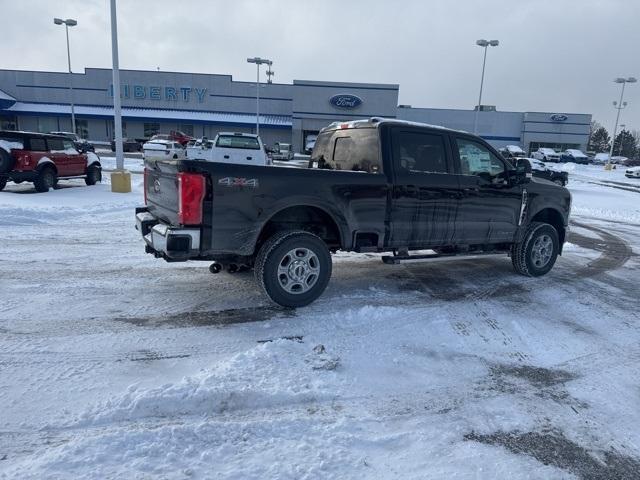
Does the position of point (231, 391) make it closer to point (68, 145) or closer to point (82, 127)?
point (68, 145)

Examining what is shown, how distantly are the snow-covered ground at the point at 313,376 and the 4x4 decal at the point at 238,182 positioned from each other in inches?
54.5

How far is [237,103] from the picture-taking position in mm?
54375


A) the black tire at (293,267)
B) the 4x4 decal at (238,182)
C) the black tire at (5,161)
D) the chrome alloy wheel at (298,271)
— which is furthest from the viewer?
the black tire at (5,161)

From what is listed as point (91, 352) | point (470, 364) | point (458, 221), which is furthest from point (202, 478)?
point (458, 221)

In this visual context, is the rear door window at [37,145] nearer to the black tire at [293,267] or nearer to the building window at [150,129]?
the black tire at [293,267]

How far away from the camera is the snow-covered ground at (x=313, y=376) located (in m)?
2.71

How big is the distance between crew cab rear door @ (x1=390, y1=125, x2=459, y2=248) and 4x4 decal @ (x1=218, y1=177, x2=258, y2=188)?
1.75 metres

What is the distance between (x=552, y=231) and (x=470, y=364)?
3.89 m

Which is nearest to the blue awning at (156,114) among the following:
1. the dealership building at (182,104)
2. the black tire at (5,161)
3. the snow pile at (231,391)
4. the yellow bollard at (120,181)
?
the dealership building at (182,104)

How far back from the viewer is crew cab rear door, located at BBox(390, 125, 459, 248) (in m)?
5.57

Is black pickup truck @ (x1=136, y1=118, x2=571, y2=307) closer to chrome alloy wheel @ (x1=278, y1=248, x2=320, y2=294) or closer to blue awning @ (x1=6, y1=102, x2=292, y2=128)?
chrome alloy wheel @ (x1=278, y1=248, x2=320, y2=294)

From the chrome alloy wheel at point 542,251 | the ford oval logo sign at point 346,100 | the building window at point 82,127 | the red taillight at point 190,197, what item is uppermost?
the ford oval logo sign at point 346,100

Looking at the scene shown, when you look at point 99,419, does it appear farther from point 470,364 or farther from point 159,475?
point 470,364

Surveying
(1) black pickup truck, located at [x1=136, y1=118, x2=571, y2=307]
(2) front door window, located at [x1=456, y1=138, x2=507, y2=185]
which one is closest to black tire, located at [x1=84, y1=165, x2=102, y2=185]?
(1) black pickup truck, located at [x1=136, y1=118, x2=571, y2=307]
